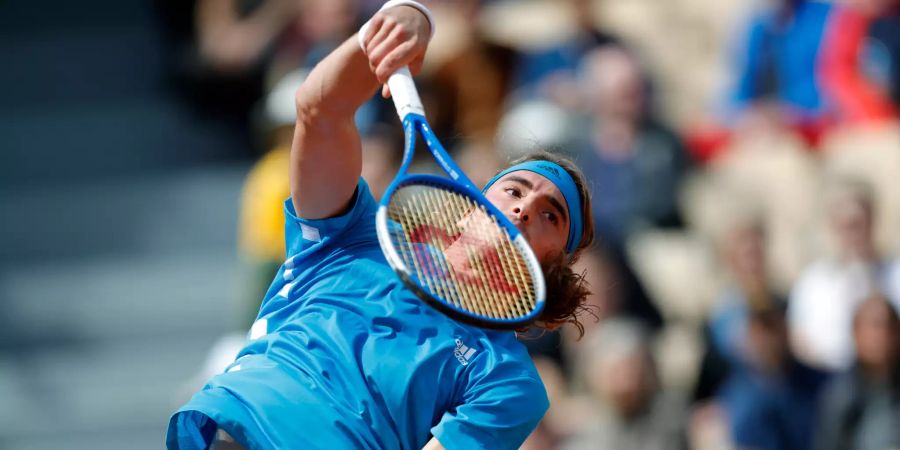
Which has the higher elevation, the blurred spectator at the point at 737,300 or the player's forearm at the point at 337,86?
the player's forearm at the point at 337,86

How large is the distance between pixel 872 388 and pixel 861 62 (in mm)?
2112

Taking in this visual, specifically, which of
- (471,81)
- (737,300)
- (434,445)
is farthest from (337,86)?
(471,81)

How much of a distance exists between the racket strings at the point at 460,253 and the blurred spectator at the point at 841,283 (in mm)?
3150

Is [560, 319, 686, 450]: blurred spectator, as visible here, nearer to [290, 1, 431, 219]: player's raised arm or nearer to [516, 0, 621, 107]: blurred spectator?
[516, 0, 621, 107]: blurred spectator

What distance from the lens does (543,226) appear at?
3.10 metres

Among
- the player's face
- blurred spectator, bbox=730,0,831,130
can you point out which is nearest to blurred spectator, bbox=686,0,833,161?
blurred spectator, bbox=730,0,831,130

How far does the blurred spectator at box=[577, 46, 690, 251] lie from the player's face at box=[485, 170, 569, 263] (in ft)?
11.1

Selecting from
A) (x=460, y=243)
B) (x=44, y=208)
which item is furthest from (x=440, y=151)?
(x=44, y=208)

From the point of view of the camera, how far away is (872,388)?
5375mm

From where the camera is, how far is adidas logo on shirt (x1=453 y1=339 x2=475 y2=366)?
295 cm

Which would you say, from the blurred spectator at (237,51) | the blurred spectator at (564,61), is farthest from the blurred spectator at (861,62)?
the blurred spectator at (237,51)

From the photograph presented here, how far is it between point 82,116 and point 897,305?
5559mm

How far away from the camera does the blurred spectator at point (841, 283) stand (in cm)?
577

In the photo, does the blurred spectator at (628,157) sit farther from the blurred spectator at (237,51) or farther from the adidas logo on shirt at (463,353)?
the adidas logo on shirt at (463,353)
